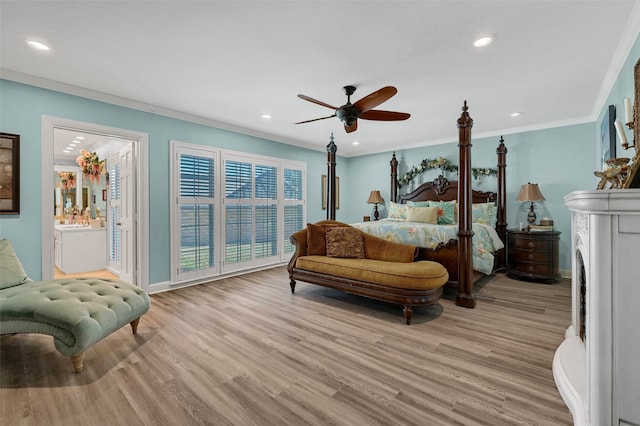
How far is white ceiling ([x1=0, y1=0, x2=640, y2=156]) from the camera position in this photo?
1.99 m

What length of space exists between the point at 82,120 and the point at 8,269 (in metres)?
1.77

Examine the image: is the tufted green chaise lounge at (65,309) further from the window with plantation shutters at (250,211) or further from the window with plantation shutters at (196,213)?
the window with plantation shutters at (250,211)

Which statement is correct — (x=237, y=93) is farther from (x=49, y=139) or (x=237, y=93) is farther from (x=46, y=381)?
(x=46, y=381)

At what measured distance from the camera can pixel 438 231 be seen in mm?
3588

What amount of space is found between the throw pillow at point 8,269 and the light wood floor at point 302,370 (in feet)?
1.63

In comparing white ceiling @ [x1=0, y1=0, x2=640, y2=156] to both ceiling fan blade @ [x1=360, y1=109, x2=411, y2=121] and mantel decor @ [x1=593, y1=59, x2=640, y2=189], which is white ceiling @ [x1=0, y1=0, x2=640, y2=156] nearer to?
ceiling fan blade @ [x1=360, y1=109, x2=411, y2=121]

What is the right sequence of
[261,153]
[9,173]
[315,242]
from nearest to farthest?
[9,173]
[315,242]
[261,153]

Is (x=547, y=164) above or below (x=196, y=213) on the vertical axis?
above

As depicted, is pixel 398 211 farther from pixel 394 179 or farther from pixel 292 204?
pixel 292 204

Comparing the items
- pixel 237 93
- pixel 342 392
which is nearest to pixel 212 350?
pixel 342 392

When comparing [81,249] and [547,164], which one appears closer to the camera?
[547,164]

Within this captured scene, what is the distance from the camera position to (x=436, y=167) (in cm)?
579

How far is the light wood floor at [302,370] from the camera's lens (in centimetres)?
160

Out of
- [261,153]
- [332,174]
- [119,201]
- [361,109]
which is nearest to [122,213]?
[119,201]
